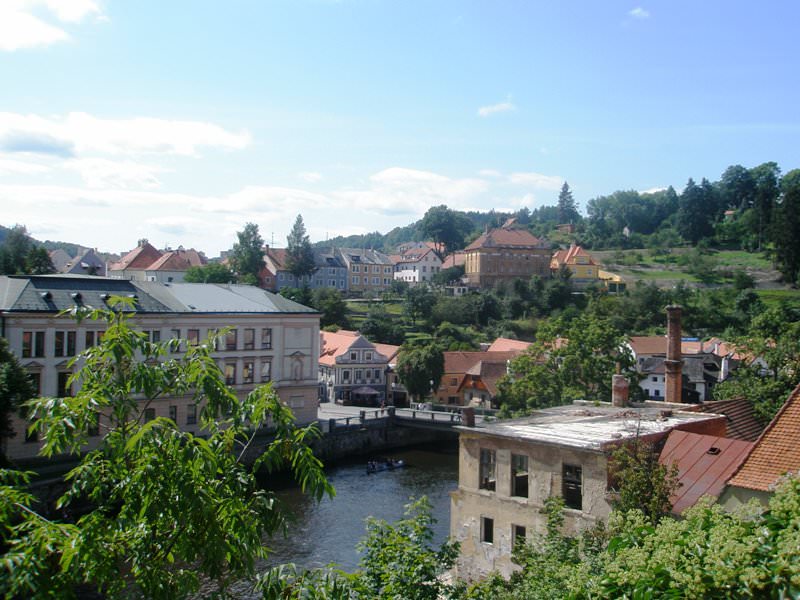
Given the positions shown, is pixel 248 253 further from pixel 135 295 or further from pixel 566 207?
pixel 566 207

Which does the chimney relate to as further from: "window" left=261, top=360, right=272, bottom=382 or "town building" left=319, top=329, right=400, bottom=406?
"town building" left=319, top=329, right=400, bottom=406

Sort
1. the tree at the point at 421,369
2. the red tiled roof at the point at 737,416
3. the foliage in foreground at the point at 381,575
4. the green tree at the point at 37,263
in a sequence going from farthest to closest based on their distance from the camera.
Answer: the green tree at the point at 37,263
the tree at the point at 421,369
the red tiled roof at the point at 737,416
the foliage in foreground at the point at 381,575

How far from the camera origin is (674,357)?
29.1m

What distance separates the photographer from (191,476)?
5.79 metres

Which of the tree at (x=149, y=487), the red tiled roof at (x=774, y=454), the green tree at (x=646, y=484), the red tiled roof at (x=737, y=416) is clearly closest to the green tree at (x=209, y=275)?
the red tiled roof at (x=737, y=416)

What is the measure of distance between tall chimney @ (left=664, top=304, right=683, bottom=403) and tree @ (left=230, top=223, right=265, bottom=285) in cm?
6864

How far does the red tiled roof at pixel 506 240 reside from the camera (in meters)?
111

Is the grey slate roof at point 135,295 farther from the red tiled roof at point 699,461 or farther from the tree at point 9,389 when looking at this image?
the red tiled roof at point 699,461

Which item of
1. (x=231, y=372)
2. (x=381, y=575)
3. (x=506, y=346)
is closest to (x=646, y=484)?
(x=381, y=575)

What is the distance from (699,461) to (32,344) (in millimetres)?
32082

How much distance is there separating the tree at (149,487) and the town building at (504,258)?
4031 inches

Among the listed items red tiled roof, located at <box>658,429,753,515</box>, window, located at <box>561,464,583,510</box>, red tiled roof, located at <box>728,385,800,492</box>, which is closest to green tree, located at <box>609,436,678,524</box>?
red tiled roof, located at <box>658,429,753,515</box>

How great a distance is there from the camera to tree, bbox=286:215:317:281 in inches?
3858

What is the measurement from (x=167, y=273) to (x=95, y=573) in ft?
297
